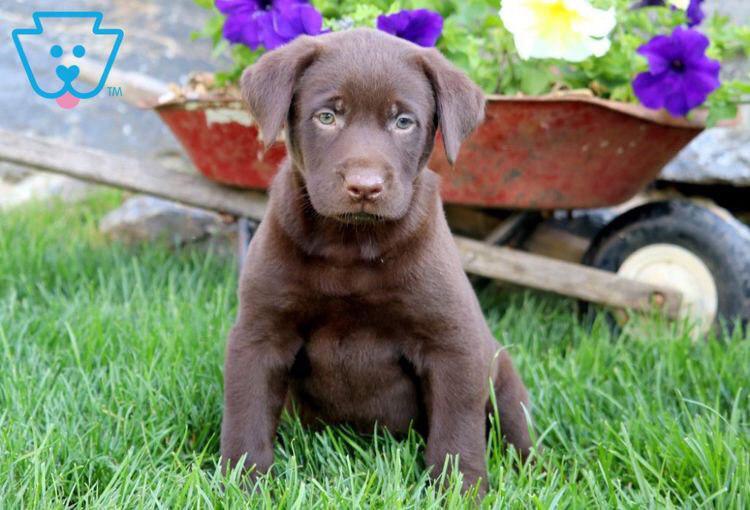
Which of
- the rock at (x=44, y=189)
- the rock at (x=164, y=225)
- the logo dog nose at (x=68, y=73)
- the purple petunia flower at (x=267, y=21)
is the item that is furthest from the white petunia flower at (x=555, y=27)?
the rock at (x=44, y=189)

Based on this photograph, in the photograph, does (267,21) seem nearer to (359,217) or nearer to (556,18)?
(556,18)

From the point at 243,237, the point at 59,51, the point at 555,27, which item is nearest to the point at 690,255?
the point at 555,27

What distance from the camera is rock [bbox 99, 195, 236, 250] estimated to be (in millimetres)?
4684

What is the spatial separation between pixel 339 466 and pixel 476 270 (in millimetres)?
1481

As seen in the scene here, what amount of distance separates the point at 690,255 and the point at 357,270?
5.85 ft

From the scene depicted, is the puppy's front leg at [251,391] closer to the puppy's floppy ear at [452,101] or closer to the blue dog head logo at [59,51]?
the puppy's floppy ear at [452,101]

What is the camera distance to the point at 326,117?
86.0 inches

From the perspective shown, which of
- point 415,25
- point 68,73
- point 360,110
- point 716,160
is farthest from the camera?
point 68,73

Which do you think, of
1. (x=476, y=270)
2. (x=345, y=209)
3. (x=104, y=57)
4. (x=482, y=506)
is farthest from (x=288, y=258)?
(x=104, y=57)

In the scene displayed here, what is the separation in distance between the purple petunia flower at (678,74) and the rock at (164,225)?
7.19 ft

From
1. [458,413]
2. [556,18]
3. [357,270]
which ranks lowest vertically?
[458,413]

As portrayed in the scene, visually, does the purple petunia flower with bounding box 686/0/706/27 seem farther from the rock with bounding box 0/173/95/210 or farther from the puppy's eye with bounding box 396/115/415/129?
the rock with bounding box 0/173/95/210

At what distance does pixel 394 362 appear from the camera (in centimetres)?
232

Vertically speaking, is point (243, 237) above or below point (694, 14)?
below
